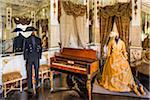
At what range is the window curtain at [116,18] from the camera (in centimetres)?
560

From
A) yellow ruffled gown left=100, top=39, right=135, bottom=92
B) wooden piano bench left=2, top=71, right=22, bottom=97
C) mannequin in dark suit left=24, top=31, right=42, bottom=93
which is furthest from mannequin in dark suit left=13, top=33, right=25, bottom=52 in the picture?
yellow ruffled gown left=100, top=39, right=135, bottom=92

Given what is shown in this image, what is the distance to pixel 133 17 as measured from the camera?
555cm

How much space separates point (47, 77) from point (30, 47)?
1156 millimetres

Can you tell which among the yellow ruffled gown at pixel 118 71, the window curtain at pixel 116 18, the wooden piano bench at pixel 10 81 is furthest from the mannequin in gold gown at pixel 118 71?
the wooden piano bench at pixel 10 81

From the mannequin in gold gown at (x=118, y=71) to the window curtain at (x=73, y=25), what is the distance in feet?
4.12

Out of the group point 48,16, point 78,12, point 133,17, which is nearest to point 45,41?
point 48,16

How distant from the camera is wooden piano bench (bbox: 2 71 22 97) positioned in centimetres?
447

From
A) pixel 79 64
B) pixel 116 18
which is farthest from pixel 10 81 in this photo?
pixel 116 18

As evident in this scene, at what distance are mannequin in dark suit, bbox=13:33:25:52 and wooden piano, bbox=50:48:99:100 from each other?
0.80m

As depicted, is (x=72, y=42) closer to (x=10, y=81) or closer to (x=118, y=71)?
(x=118, y=71)

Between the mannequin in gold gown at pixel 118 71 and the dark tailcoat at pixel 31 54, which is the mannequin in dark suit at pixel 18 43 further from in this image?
the mannequin in gold gown at pixel 118 71

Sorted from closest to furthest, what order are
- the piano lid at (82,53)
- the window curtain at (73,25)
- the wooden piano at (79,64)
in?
the wooden piano at (79,64) < the piano lid at (82,53) < the window curtain at (73,25)

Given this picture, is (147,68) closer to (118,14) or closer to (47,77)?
(118,14)

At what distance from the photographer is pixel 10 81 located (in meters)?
4.46
